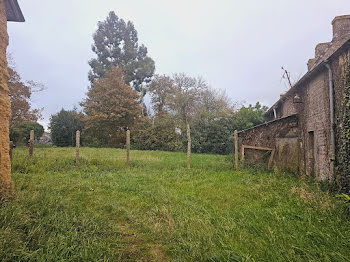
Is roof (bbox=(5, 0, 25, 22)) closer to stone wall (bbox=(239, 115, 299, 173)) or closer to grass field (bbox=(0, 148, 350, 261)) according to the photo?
grass field (bbox=(0, 148, 350, 261))

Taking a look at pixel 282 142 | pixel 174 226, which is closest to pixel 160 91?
pixel 282 142

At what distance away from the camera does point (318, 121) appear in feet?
22.2

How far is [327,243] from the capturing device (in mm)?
2654

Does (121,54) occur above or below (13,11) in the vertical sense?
above

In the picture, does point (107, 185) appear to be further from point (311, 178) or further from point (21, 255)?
point (311, 178)

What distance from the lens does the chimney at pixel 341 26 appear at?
25.4ft

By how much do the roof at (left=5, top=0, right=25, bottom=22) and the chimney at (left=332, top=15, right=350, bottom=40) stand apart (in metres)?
10.6

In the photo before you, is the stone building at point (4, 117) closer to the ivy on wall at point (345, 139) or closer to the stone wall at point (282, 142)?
the ivy on wall at point (345, 139)

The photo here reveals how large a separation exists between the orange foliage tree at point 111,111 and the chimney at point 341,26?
18.9 m

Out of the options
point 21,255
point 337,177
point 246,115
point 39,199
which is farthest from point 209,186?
point 246,115

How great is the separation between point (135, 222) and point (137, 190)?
2.00m


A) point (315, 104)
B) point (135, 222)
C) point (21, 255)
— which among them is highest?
point (315, 104)

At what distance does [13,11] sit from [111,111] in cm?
1879

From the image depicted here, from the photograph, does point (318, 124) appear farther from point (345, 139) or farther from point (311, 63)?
point (311, 63)
